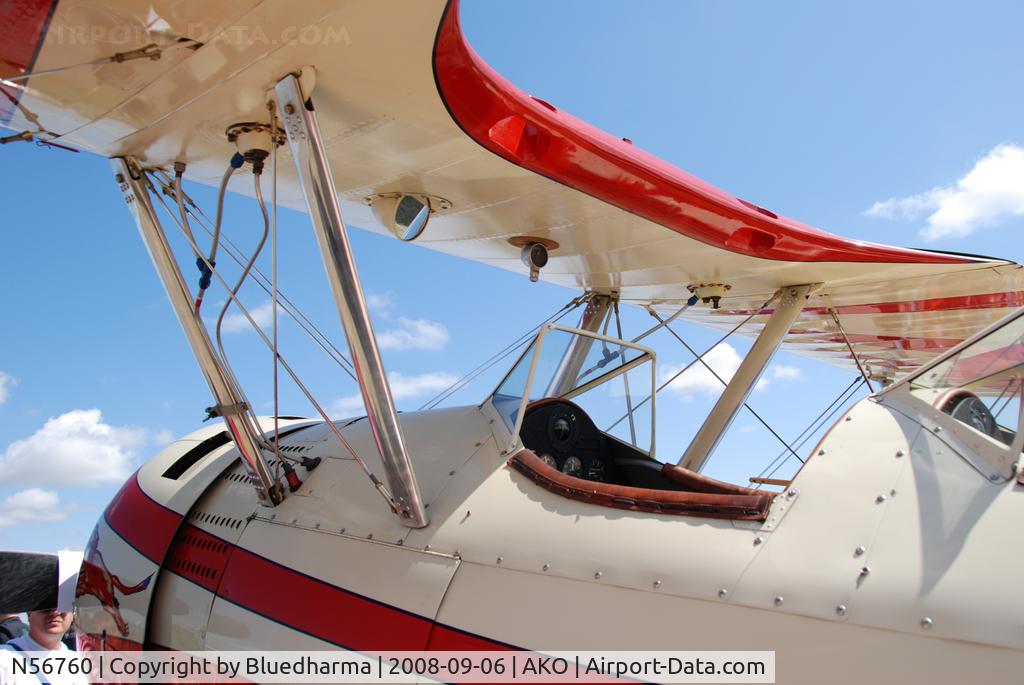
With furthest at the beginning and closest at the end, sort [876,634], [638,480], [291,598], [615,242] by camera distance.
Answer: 1. [615,242]
2. [638,480]
3. [291,598]
4. [876,634]

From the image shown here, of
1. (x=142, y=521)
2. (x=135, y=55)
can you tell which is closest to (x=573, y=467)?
(x=142, y=521)

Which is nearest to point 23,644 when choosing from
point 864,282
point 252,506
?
point 252,506

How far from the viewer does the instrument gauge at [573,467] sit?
3.69 m

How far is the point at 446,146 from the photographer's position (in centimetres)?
404

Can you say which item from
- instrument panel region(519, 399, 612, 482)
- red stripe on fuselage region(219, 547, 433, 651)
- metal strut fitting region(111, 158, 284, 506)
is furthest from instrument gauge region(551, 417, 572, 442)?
metal strut fitting region(111, 158, 284, 506)

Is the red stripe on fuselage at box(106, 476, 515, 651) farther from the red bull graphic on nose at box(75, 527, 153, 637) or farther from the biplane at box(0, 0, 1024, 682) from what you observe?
the red bull graphic on nose at box(75, 527, 153, 637)

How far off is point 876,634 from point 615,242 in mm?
4217

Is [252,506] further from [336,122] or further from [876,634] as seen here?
[876,634]

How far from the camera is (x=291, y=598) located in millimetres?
3264

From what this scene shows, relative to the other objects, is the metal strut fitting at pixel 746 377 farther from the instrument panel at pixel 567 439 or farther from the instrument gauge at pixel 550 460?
the instrument gauge at pixel 550 460

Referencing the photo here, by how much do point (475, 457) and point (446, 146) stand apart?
5.45 ft

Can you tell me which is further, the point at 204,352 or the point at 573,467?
the point at 204,352

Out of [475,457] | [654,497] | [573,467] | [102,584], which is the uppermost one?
[573,467]

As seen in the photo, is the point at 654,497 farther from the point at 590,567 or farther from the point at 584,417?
the point at 584,417
